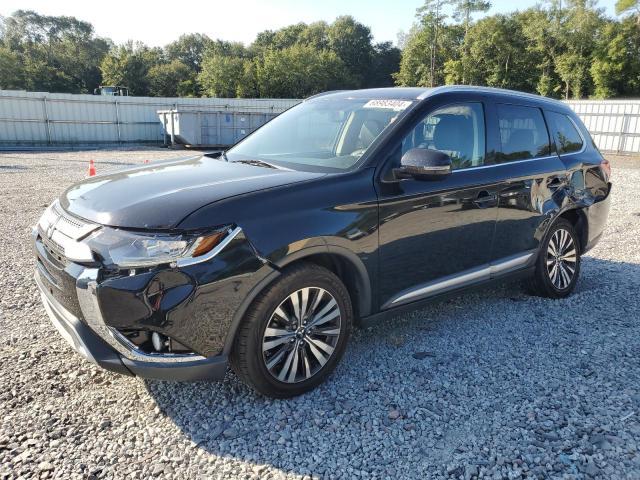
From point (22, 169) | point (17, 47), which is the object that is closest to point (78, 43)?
point (17, 47)

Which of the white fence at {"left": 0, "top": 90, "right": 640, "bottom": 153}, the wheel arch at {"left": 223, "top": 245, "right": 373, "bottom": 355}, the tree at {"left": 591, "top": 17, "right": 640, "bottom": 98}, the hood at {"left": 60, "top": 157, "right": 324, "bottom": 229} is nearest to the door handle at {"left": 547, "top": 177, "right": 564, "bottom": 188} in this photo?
the wheel arch at {"left": 223, "top": 245, "right": 373, "bottom": 355}

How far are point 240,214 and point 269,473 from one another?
1311 mm

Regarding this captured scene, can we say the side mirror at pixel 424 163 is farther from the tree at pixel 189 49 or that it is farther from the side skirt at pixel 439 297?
the tree at pixel 189 49

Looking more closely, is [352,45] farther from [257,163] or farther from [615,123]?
[257,163]

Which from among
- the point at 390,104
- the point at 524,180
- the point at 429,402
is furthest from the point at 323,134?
the point at 429,402

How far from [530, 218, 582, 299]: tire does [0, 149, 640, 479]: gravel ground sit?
43 centimetres

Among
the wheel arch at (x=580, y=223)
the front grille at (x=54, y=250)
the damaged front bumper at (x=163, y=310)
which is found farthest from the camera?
the wheel arch at (x=580, y=223)

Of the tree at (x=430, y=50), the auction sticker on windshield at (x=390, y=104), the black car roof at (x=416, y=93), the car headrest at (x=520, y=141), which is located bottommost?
the car headrest at (x=520, y=141)

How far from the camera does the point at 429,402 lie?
312 cm

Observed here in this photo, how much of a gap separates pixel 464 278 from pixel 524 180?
106cm

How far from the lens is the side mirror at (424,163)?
320 cm

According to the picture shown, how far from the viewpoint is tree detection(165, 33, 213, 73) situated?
101188mm

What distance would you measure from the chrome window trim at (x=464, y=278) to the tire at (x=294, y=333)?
0.46 m

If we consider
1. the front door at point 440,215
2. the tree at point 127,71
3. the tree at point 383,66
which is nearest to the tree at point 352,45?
the tree at point 383,66
